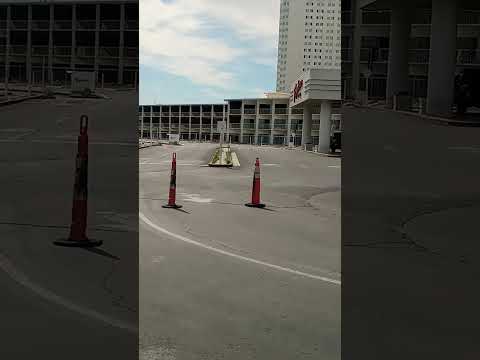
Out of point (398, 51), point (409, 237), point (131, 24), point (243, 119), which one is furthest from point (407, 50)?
point (243, 119)

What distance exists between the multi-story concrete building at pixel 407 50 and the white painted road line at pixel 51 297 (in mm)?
1090

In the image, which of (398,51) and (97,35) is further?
(398,51)

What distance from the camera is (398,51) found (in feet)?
6.12

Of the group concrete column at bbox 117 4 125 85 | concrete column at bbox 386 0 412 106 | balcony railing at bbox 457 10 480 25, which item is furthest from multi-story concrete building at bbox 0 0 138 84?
balcony railing at bbox 457 10 480 25

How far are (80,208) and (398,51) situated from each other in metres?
1.64

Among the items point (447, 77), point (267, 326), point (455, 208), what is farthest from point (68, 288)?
point (455, 208)

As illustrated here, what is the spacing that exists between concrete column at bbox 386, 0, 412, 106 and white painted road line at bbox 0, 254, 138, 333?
3.70ft

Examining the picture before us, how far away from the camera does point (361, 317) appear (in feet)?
7.57

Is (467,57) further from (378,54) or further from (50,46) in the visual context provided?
(50,46)

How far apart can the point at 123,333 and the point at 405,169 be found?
1272mm

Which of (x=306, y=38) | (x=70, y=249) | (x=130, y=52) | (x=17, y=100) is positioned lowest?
(x=70, y=249)

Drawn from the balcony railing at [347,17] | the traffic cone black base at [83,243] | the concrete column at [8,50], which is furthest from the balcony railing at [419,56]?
the traffic cone black base at [83,243]

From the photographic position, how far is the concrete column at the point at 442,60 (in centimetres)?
181

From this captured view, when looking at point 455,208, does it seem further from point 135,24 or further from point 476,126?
point 135,24
